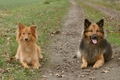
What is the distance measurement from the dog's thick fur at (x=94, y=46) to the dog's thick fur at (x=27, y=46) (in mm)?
1581

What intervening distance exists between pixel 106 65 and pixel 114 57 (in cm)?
122

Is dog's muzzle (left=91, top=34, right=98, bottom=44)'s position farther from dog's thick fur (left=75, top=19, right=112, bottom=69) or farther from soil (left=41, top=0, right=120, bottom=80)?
soil (left=41, top=0, right=120, bottom=80)

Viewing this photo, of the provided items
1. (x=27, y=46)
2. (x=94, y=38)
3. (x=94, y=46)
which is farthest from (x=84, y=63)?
(x=27, y=46)

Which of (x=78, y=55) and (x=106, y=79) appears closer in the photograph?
(x=106, y=79)

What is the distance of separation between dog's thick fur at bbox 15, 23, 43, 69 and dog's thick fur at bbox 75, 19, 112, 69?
62.3 inches

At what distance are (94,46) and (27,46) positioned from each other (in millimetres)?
2201

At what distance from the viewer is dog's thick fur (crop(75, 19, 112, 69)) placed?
9.23 metres

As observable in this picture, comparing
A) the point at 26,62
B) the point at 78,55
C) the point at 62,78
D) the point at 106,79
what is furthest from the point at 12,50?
the point at 106,79

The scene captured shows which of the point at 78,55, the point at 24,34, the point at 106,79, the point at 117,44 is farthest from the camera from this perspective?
the point at 117,44

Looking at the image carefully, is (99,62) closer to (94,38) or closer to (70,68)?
(94,38)

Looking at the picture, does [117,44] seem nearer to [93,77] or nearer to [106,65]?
[106,65]

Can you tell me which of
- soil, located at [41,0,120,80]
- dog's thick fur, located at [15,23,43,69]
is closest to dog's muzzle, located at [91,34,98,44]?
soil, located at [41,0,120,80]

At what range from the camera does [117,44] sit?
1320cm

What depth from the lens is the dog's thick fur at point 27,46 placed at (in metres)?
9.30
